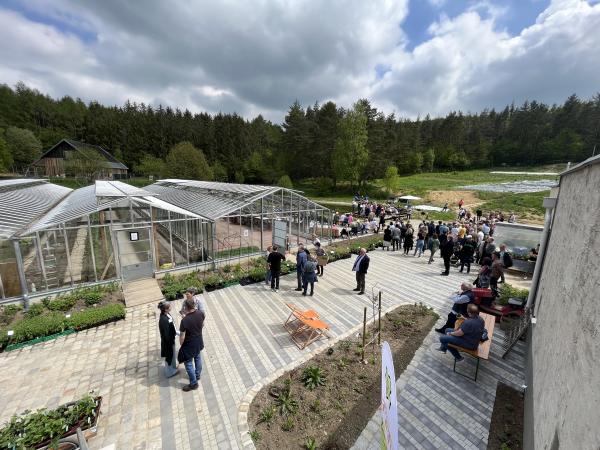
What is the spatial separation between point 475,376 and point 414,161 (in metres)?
61.1

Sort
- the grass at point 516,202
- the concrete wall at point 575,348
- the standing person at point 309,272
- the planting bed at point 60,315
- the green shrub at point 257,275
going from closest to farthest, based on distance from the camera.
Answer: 1. the concrete wall at point 575,348
2. the planting bed at point 60,315
3. the standing person at point 309,272
4. the green shrub at point 257,275
5. the grass at point 516,202

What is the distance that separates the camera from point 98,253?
10289mm

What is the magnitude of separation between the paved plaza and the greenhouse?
2822 millimetres

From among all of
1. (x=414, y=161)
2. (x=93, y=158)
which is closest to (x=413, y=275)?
(x=93, y=158)

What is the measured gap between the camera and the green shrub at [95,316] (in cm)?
779

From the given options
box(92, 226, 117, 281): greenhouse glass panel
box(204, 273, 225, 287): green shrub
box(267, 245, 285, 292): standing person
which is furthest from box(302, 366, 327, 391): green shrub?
box(92, 226, 117, 281): greenhouse glass panel

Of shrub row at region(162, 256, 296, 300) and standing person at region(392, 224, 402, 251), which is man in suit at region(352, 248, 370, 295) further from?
standing person at region(392, 224, 402, 251)

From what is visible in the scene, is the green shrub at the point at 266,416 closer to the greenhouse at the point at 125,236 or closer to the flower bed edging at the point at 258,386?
the flower bed edging at the point at 258,386

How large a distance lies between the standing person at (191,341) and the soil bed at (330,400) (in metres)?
1.45

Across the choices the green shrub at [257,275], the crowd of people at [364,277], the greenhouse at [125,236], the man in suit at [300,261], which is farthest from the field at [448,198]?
the man in suit at [300,261]

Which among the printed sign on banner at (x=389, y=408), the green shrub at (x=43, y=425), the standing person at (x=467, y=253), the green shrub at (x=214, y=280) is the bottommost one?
the green shrub at (x=214, y=280)

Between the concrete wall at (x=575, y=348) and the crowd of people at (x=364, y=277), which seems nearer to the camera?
the concrete wall at (x=575, y=348)

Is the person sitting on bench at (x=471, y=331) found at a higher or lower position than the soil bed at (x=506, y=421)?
higher

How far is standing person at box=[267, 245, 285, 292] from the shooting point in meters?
10.0
